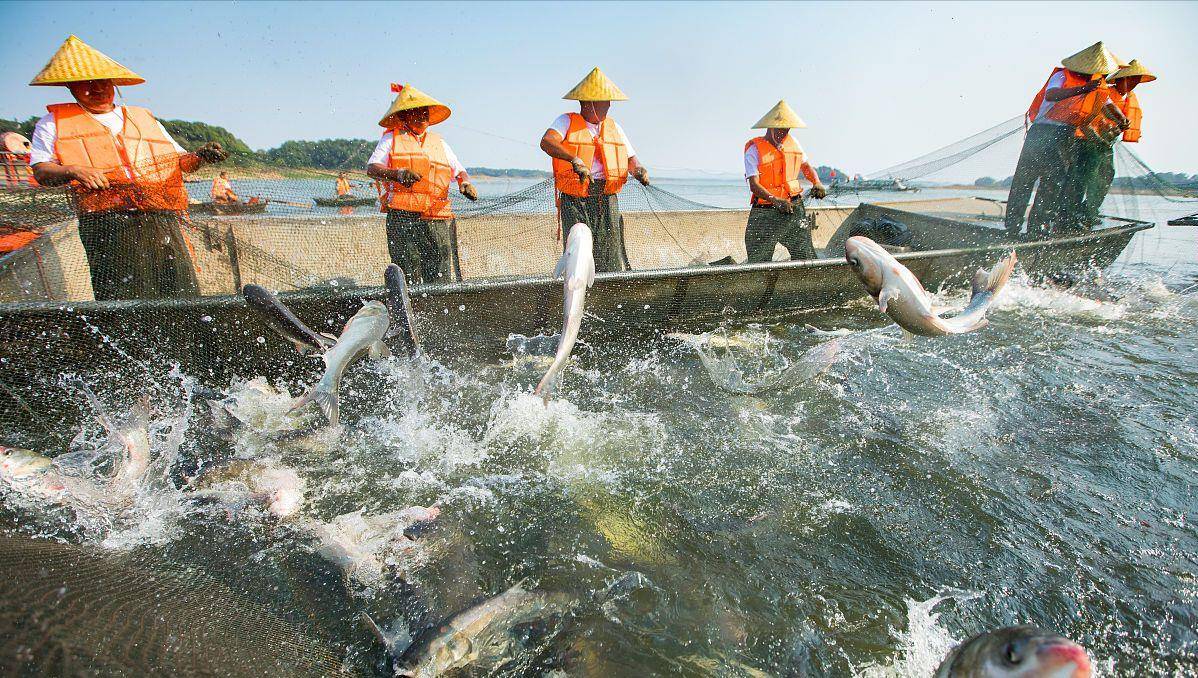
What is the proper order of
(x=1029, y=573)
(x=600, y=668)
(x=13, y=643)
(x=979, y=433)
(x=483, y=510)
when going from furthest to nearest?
1. (x=979, y=433)
2. (x=483, y=510)
3. (x=1029, y=573)
4. (x=600, y=668)
5. (x=13, y=643)

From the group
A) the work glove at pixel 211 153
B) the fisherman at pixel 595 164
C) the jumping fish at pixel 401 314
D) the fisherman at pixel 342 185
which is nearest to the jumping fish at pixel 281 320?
the jumping fish at pixel 401 314

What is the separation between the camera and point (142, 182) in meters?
4.46

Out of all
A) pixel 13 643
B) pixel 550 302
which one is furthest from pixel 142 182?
pixel 13 643

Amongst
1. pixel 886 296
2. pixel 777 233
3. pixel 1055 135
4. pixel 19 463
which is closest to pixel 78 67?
pixel 19 463

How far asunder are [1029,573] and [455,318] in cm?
409

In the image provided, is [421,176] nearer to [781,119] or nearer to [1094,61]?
[781,119]

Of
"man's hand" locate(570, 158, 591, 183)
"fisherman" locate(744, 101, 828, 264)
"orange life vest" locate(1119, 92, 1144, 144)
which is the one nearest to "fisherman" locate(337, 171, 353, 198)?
"man's hand" locate(570, 158, 591, 183)

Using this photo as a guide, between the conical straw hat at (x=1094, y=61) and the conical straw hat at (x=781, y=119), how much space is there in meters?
3.74

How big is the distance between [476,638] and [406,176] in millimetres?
4273

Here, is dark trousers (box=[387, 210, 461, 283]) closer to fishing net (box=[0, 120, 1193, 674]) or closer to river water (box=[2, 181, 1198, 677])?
fishing net (box=[0, 120, 1193, 674])

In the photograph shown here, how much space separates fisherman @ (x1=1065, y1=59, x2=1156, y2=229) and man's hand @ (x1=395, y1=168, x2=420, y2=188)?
8.43 metres

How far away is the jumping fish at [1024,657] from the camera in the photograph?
1495mm

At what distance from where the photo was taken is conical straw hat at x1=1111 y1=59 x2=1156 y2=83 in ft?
23.6

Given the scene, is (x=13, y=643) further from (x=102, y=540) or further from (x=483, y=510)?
(x=483, y=510)
